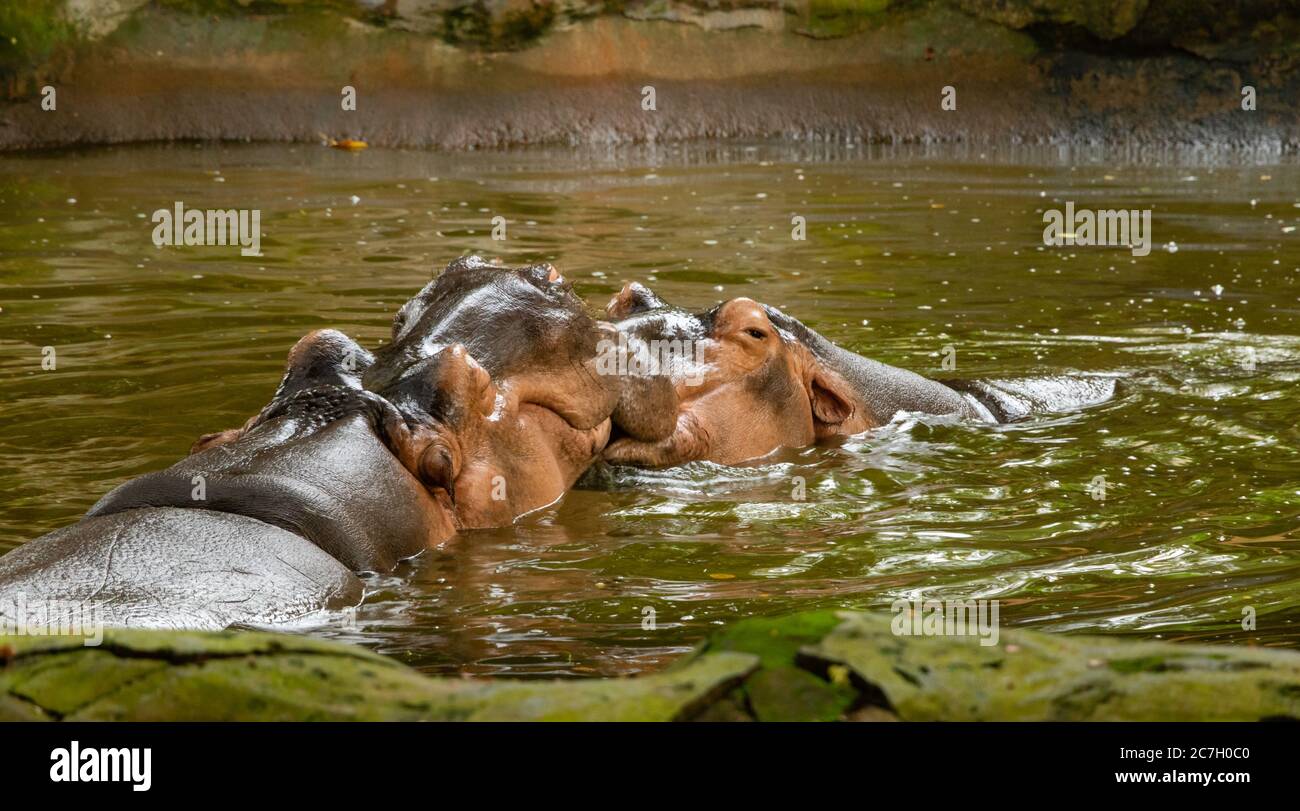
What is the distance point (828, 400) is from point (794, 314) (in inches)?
106

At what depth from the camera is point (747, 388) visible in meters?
6.16

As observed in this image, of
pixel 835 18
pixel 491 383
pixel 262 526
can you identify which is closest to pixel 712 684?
pixel 262 526

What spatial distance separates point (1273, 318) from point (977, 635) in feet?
24.1

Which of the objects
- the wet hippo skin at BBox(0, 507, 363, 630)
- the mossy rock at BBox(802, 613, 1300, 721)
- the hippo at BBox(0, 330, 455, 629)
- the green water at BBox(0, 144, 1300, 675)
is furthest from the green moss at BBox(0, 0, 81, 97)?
the mossy rock at BBox(802, 613, 1300, 721)

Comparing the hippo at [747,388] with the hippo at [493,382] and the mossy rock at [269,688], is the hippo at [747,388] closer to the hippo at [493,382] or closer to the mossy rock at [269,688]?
the hippo at [493,382]

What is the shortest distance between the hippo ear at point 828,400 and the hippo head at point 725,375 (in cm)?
7

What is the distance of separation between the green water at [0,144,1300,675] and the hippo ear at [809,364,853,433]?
189 mm

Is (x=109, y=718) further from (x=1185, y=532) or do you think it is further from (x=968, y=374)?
(x=968, y=374)

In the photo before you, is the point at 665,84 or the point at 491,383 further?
the point at 665,84

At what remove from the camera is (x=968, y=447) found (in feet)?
21.1

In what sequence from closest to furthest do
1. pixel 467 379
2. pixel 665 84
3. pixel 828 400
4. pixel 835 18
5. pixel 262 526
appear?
pixel 262 526
pixel 467 379
pixel 828 400
pixel 665 84
pixel 835 18

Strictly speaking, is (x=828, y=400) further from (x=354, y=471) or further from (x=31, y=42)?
(x=31, y=42)

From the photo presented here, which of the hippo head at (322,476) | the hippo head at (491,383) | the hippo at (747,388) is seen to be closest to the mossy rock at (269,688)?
the hippo head at (322,476)
